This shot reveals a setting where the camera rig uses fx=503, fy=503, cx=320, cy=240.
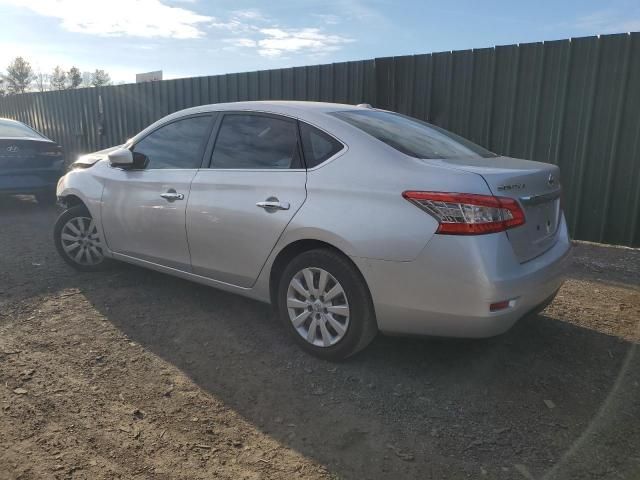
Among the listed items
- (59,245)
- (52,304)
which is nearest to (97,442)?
(52,304)

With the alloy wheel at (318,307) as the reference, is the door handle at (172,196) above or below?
above

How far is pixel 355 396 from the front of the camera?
2.82 metres

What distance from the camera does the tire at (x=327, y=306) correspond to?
291 centimetres

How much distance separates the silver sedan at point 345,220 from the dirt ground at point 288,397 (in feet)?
1.18

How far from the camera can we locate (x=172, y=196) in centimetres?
381

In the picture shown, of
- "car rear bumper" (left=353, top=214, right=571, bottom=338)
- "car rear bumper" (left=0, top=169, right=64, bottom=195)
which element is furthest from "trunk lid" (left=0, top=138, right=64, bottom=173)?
"car rear bumper" (left=353, top=214, right=571, bottom=338)

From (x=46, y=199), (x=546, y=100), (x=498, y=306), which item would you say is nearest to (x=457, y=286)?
(x=498, y=306)

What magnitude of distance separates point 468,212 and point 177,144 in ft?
8.14

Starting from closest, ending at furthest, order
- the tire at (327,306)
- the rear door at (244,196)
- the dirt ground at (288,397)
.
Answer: the dirt ground at (288,397), the tire at (327,306), the rear door at (244,196)

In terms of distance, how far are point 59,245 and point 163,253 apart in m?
1.60

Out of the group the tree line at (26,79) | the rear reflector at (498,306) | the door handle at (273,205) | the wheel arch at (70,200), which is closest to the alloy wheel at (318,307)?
the door handle at (273,205)

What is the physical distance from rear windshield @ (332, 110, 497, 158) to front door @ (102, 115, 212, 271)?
1.23m

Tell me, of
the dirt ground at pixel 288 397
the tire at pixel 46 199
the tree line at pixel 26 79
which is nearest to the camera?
the dirt ground at pixel 288 397

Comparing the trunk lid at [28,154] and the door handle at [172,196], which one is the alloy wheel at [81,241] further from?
the trunk lid at [28,154]
